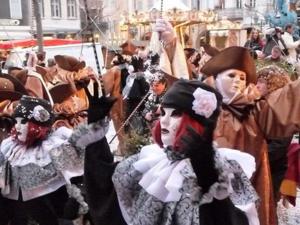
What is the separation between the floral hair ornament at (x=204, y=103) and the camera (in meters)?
2.46

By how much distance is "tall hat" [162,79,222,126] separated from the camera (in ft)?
8.07

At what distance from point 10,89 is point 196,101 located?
2.64 metres

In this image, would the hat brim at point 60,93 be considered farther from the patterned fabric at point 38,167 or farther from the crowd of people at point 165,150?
the patterned fabric at point 38,167

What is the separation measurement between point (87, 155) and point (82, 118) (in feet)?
8.58

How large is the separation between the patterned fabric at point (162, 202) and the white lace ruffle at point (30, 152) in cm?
124

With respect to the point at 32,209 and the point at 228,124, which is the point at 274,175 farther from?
the point at 32,209

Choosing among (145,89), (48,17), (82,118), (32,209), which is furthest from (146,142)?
(48,17)

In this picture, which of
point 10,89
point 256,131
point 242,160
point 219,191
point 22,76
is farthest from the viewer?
point 22,76

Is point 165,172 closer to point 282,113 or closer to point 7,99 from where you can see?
point 282,113

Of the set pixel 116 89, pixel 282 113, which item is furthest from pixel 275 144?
pixel 116 89

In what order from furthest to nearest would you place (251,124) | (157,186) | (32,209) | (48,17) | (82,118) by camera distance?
(48,17) < (82,118) < (32,209) < (251,124) < (157,186)

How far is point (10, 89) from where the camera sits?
15.6ft

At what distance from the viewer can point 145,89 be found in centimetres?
783

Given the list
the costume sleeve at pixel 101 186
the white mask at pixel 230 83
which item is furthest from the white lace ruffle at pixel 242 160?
the white mask at pixel 230 83
